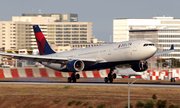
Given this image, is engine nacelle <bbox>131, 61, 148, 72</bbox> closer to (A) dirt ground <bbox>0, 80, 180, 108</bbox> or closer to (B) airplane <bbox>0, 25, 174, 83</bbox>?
(B) airplane <bbox>0, 25, 174, 83</bbox>

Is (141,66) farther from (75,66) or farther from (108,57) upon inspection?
(75,66)

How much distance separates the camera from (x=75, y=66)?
52.4 metres

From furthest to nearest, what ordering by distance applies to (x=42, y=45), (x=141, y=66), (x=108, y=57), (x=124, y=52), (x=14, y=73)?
(x=14, y=73) < (x=42, y=45) < (x=108, y=57) < (x=141, y=66) < (x=124, y=52)

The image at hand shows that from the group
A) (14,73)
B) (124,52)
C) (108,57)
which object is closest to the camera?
(124,52)

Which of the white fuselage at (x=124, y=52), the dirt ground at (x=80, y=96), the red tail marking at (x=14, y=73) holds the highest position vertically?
the white fuselage at (x=124, y=52)

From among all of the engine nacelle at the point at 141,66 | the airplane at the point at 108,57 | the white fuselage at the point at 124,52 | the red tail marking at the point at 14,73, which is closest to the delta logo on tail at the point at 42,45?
the airplane at the point at 108,57

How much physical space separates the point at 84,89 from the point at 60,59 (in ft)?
40.6

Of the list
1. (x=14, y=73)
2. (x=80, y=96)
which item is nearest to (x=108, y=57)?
(x=80, y=96)

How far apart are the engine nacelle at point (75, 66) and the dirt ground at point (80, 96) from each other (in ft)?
27.5

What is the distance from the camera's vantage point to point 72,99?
117 feet

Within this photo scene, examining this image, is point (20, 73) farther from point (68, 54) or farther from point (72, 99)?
point (72, 99)

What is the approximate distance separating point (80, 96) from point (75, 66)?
15928 millimetres

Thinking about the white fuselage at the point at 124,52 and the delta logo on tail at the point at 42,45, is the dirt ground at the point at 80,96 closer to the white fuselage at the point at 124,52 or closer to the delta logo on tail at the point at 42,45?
the white fuselage at the point at 124,52

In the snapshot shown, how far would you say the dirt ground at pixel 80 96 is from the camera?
34.1 m
